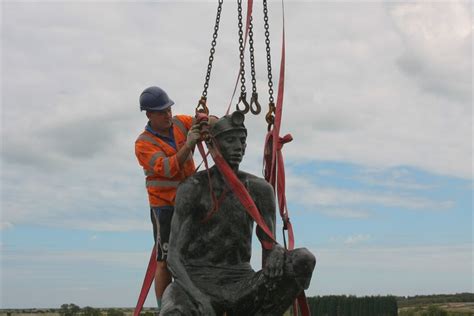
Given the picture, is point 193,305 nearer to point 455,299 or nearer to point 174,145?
point 174,145

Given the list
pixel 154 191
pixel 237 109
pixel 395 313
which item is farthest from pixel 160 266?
pixel 395 313

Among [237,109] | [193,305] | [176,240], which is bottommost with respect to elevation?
[193,305]

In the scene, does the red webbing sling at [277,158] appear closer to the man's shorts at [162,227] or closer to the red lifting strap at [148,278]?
the man's shorts at [162,227]

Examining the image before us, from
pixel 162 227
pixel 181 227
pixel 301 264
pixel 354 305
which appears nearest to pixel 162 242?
pixel 162 227

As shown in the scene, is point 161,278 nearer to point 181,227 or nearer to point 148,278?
point 148,278

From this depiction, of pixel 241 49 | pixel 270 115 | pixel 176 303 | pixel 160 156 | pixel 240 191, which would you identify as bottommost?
pixel 176 303

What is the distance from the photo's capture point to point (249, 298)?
6996 millimetres

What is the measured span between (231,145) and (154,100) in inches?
42.8

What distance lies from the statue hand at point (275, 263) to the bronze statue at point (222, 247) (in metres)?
0.01

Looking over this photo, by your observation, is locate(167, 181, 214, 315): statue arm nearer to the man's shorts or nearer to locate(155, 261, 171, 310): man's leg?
the man's shorts

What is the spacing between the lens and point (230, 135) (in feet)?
23.9

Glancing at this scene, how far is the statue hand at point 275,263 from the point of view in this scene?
22.1 feet

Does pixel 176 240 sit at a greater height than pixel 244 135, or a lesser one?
lesser

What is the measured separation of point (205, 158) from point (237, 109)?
535 mm
